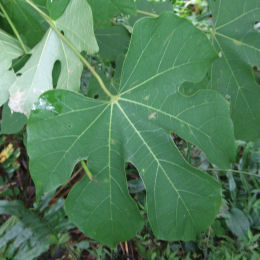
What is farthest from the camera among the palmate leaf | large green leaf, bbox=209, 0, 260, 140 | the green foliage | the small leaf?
the green foliage

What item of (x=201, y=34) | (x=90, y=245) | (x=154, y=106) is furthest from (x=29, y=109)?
(x=90, y=245)

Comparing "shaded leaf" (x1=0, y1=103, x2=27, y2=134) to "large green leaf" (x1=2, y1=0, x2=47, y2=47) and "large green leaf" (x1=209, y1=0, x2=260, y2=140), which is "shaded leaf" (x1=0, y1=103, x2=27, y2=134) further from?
"large green leaf" (x1=209, y1=0, x2=260, y2=140)

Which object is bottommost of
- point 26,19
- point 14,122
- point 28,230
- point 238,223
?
point 28,230

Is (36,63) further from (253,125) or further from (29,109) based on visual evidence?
(253,125)

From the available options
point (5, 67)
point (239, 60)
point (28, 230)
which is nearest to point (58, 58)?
point (5, 67)

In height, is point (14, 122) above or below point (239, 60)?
below

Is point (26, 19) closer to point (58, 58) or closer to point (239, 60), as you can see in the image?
point (58, 58)

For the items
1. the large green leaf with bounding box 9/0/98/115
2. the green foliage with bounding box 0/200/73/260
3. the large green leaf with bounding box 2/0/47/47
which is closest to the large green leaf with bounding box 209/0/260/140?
the large green leaf with bounding box 9/0/98/115
